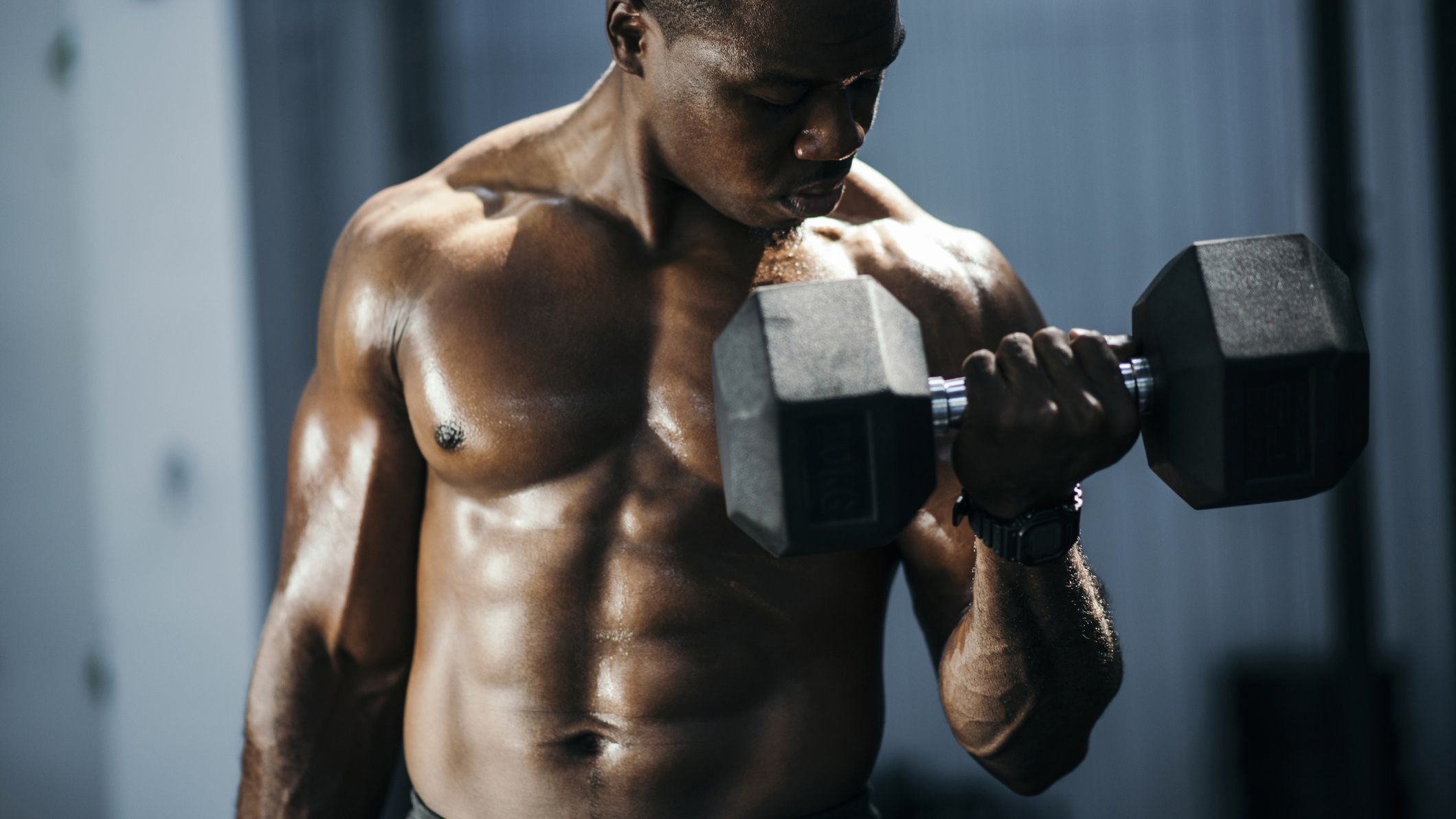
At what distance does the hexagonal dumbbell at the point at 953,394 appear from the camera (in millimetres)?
682

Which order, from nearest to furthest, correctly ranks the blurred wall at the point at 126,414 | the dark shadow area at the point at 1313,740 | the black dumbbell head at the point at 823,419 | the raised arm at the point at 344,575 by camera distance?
the black dumbbell head at the point at 823,419 < the raised arm at the point at 344,575 < the blurred wall at the point at 126,414 < the dark shadow area at the point at 1313,740

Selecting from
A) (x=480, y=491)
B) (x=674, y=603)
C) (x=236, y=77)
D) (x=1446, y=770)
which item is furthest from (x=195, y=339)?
(x=1446, y=770)

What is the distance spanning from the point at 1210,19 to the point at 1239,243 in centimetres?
160

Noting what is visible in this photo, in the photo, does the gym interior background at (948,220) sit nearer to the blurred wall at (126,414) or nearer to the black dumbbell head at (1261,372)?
the blurred wall at (126,414)

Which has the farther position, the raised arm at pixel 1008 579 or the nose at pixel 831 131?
the nose at pixel 831 131

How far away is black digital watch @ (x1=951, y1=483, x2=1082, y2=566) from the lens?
769 millimetres

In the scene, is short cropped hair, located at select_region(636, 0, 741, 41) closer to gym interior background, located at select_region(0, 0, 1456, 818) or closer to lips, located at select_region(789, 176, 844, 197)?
lips, located at select_region(789, 176, 844, 197)

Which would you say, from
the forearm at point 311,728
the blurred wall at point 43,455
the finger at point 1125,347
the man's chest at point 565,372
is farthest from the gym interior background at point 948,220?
the finger at point 1125,347

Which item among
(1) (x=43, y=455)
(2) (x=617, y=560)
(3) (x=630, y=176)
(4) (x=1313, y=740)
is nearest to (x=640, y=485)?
(2) (x=617, y=560)

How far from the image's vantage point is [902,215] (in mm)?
1070

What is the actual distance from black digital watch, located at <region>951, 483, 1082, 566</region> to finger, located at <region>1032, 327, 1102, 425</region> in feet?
0.26

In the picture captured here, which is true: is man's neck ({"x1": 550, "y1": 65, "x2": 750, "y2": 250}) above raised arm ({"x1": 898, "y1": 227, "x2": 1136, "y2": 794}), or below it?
above

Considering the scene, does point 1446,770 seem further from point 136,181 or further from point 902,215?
point 136,181

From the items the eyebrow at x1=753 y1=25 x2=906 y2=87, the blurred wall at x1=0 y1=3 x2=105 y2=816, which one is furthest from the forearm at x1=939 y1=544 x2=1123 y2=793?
the blurred wall at x1=0 y1=3 x2=105 y2=816
